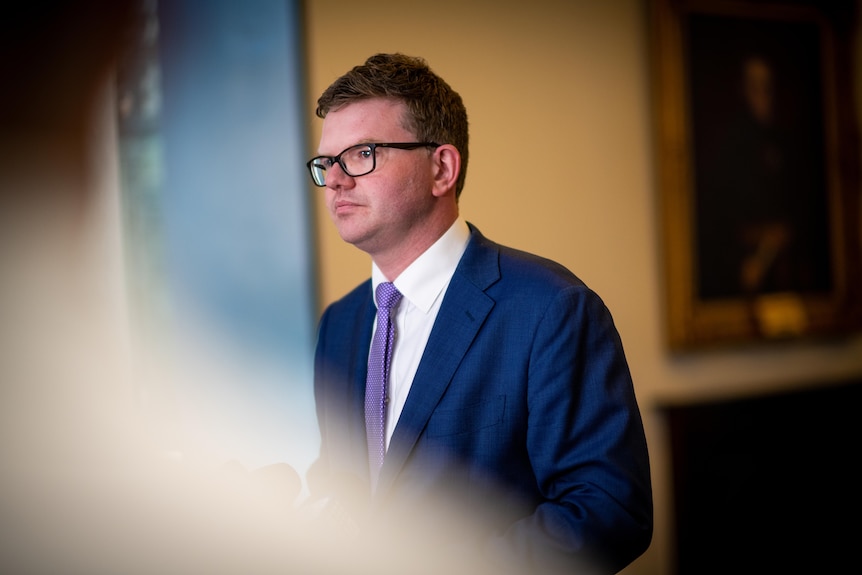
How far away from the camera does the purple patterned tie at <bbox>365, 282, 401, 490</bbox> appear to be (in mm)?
1401

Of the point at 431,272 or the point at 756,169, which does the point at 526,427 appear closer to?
the point at 431,272

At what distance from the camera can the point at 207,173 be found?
7.17 ft

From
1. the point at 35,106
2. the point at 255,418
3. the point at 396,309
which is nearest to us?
the point at 396,309

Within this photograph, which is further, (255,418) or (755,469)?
(755,469)

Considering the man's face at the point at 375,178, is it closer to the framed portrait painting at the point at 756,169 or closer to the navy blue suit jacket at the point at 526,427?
the navy blue suit jacket at the point at 526,427

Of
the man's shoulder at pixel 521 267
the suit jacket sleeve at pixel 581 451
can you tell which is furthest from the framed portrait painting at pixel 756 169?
the suit jacket sleeve at pixel 581 451

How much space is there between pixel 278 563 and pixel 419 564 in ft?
1.02

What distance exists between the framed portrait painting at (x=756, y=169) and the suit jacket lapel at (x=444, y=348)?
1.97 meters

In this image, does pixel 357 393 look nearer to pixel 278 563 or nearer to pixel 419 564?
pixel 419 564

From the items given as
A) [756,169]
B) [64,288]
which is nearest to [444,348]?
[64,288]

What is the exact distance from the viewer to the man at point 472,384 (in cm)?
125

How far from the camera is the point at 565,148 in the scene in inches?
110

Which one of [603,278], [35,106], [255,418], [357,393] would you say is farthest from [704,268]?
[35,106]

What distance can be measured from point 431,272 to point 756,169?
8.16 ft
